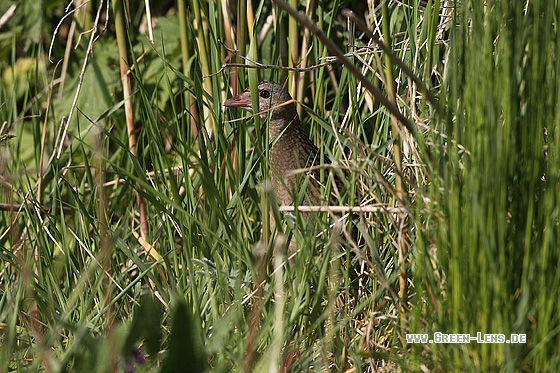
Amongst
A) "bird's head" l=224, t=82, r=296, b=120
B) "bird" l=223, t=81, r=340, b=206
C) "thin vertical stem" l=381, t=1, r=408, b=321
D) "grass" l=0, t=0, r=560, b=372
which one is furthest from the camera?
"bird" l=223, t=81, r=340, b=206

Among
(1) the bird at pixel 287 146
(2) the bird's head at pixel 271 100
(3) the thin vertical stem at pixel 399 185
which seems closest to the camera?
(3) the thin vertical stem at pixel 399 185

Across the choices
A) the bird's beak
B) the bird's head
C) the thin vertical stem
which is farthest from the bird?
the thin vertical stem

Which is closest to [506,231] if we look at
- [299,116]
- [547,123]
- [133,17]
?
[547,123]

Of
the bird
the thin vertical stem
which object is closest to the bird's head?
the bird

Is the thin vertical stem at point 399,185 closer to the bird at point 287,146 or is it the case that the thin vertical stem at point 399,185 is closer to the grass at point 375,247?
the grass at point 375,247

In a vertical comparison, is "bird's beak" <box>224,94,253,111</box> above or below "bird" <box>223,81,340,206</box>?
above

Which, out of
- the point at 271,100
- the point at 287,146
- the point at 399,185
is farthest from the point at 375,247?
the point at 287,146

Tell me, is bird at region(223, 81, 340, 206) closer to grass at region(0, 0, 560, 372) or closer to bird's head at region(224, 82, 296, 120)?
bird's head at region(224, 82, 296, 120)

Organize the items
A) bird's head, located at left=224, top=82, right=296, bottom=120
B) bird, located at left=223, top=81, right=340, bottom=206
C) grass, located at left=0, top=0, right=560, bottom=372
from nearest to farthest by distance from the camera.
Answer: grass, located at left=0, top=0, right=560, bottom=372
bird's head, located at left=224, top=82, right=296, bottom=120
bird, located at left=223, top=81, right=340, bottom=206

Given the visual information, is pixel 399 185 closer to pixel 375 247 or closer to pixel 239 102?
pixel 375 247

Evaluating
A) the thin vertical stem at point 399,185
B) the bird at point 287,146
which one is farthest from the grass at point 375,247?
the bird at point 287,146

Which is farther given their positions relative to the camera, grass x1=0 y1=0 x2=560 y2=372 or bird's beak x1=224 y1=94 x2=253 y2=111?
bird's beak x1=224 y1=94 x2=253 y2=111

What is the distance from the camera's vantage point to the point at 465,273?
5.95ft

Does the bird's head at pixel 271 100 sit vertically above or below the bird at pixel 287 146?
above
